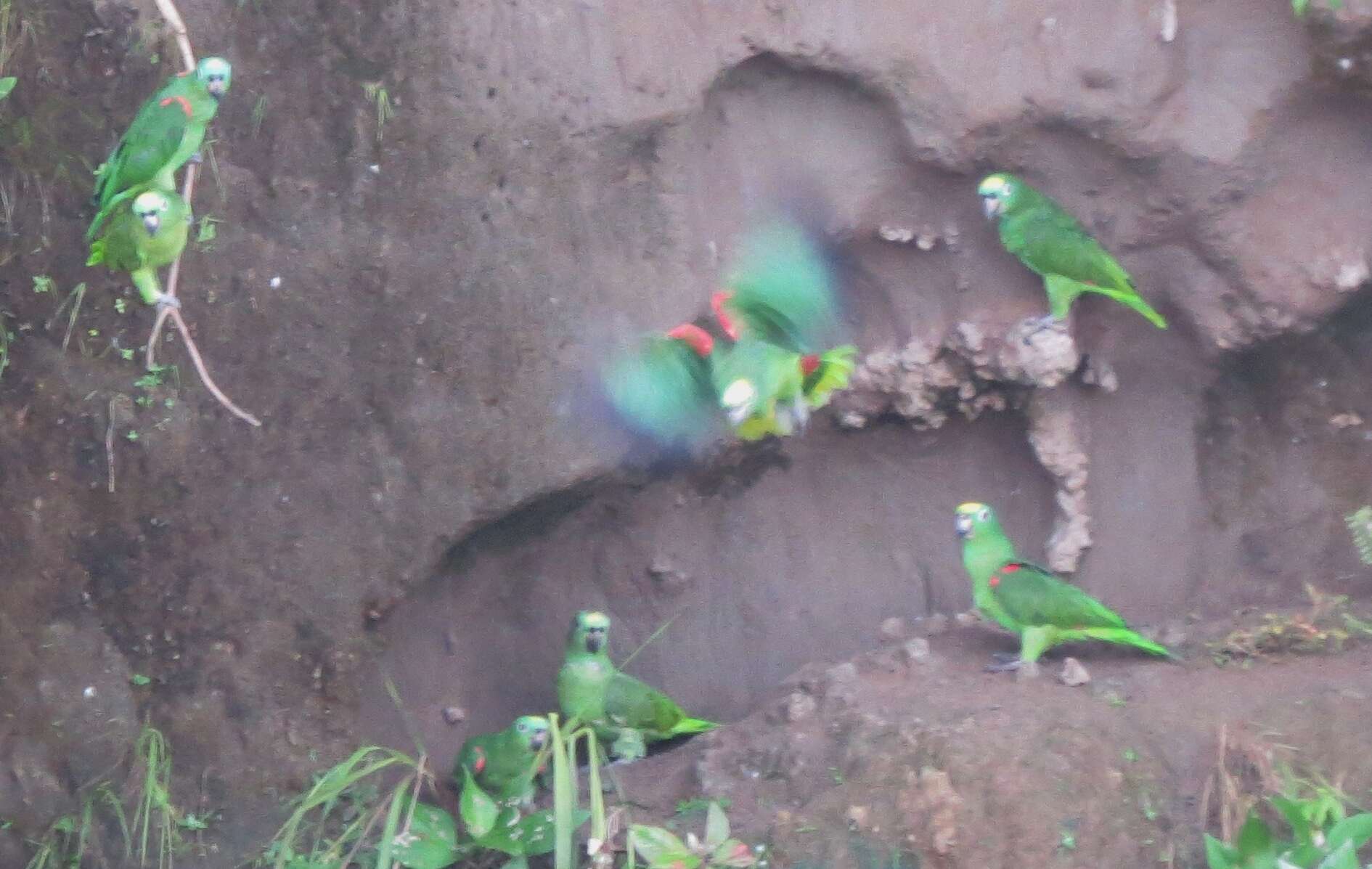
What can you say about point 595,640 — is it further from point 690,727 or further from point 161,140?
point 161,140

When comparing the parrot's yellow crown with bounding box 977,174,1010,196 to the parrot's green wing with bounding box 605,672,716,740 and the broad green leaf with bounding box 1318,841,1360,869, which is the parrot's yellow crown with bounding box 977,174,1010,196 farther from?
the broad green leaf with bounding box 1318,841,1360,869

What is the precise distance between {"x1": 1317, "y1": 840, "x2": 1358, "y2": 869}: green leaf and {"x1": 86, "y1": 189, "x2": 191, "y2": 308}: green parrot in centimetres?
279

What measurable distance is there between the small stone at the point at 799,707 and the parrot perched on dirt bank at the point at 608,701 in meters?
0.40

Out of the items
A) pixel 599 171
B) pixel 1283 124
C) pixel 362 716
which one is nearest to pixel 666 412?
pixel 599 171

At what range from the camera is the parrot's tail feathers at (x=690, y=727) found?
13.0 feet

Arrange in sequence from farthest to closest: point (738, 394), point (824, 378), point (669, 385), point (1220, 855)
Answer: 1. point (669, 385)
2. point (824, 378)
3. point (1220, 855)
4. point (738, 394)

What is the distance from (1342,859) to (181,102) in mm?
3061

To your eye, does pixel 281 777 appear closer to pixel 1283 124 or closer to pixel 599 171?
pixel 599 171

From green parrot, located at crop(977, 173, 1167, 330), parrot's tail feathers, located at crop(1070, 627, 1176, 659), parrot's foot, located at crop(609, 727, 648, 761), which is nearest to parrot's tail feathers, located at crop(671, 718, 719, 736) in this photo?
parrot's foot, located at crop(609, 727, 648, 761)

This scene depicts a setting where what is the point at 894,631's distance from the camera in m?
4.14

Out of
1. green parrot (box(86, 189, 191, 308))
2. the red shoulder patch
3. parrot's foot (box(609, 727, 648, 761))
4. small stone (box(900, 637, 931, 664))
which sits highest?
the red shoulder patch

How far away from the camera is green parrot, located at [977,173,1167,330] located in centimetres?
385

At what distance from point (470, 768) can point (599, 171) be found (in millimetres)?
1664

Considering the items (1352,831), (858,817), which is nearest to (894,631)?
(858,817)
